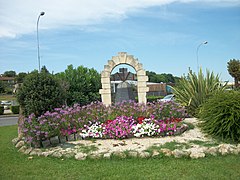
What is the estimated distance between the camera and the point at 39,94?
32.2 ft

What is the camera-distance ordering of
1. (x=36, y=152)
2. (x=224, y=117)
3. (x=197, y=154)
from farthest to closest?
(x=224, y=117) < (x=36, y=152) < (x=197, y=154)

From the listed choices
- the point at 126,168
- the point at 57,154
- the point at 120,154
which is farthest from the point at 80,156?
the point at 126,168

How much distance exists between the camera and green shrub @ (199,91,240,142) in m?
6.80

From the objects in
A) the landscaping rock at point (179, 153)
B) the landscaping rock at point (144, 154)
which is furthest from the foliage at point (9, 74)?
the landscaping rock at point (179, 153)

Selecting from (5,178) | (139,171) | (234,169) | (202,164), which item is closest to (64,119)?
(5,178)

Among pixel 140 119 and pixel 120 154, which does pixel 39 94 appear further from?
pixel 120 154

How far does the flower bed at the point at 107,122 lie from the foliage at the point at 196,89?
1.26 metres

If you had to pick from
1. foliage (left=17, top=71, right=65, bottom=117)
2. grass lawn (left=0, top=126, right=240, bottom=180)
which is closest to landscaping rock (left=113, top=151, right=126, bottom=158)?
grass lawn (left=0, top=126, right=240, bottom=180)

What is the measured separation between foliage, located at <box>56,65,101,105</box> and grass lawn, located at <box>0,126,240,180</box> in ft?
52.5

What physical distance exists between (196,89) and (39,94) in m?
5.89

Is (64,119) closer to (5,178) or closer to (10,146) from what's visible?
(10,146)

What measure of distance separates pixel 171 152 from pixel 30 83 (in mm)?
6175

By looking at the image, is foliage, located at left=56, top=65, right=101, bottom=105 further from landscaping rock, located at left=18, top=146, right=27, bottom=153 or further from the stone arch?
landscaping rock, located at left=18, top=146, right=27, bottom=153

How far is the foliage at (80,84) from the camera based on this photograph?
22.1 metres
